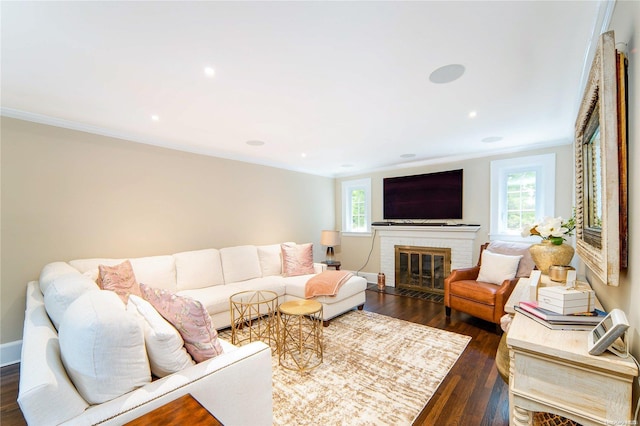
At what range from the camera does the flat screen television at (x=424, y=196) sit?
440cm

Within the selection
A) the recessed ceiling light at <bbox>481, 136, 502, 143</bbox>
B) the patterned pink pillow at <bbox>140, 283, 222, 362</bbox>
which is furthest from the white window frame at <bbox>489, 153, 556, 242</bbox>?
the patterned pink pillow at <bbox>140, 283, 222, 362</bbox>

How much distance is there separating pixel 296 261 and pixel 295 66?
288 cm

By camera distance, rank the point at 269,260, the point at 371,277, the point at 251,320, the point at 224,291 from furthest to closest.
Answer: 1. the point at 371,277
2. the point at 269,260
3. the point at 224,291
4. the point at 251,320

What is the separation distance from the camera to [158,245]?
11.1ft

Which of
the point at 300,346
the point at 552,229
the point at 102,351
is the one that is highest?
the point at 552,229

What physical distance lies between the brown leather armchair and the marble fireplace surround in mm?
672

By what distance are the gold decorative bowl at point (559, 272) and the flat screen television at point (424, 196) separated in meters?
2.93

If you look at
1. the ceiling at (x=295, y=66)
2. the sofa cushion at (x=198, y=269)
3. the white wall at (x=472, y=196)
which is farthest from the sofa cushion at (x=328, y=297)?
the ceiling at (x=295, y=66)

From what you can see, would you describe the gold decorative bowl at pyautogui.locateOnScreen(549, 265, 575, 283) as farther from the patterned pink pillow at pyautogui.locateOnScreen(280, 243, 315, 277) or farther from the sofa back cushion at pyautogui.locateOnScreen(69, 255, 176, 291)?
the sofa back cushion at pyautogui.locateOnScreen(69, 255, 176, 291)

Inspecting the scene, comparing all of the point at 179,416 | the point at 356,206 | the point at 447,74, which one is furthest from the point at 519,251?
the point at 179,416

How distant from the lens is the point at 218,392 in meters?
1.24

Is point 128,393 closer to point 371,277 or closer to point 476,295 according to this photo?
point 476,295

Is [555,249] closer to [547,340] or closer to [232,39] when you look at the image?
[547,340]

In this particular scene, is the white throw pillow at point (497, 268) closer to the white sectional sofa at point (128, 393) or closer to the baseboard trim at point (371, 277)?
the baseboard trim at point (371, 277)
